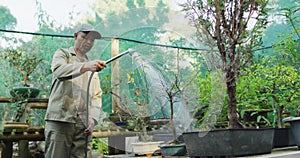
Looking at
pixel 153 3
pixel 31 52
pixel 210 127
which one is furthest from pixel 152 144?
pixel 31 52

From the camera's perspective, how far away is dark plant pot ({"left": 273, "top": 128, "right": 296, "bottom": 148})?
2.22 meters

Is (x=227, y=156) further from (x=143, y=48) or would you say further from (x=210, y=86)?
(x=143, y=48)

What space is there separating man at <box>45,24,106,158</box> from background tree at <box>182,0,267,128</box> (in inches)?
28.4

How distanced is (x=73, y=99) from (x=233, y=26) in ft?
3.24

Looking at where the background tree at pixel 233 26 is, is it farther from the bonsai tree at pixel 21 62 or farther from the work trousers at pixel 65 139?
the bonsai tree at pixel 21 62

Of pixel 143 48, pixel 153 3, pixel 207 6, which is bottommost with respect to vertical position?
pixel 143 48

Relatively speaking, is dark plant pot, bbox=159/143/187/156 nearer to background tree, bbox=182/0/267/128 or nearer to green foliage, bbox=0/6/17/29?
background tree, bbox=182/0/267/128

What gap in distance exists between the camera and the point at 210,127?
4.91 ft

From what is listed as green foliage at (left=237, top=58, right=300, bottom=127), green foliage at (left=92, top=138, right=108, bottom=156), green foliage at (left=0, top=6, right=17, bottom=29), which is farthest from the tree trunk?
green foliage at (left=0, top=6, right=17, bottom=29)

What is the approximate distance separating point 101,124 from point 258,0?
1101mm

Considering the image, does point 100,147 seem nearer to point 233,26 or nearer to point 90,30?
point 233,26

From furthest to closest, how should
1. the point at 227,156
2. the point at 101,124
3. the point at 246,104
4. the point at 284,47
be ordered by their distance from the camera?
the point at 284,47 → the point at 246,104 → the point at 227,156 → the point at 101,124

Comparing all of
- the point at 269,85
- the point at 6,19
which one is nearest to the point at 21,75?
the point at 6,19

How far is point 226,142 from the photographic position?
160cm
